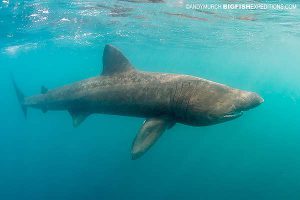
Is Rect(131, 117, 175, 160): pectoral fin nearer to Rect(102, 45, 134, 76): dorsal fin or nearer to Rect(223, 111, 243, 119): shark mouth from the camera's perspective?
Rect(223, 111, 243, 119): shark mouth

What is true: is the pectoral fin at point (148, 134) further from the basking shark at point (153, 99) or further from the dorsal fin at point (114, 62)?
the dorsal fin at point (114, 62)

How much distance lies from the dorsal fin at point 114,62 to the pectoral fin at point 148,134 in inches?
86.6

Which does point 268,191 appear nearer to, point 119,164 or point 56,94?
point 119,164

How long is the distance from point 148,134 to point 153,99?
1059 mm

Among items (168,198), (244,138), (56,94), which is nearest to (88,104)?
(56,94)

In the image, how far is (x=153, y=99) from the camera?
25.0 feet

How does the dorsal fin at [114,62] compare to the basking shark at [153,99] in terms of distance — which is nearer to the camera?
the basking shark at [153,99]

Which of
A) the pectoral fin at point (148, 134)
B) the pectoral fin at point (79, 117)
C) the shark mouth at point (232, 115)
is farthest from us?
the pectoral fin at point (79, 117)

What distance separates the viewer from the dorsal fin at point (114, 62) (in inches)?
353

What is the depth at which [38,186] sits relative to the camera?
94.6 feet

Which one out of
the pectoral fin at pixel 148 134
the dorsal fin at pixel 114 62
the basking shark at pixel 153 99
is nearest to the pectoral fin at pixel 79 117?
the basking shark at pixel 153 99

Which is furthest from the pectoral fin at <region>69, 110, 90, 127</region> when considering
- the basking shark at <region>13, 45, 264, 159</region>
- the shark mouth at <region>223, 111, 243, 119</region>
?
the shark mouth at <region>223, 111, 243, 119</region>

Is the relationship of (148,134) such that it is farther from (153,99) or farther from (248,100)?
(248,100)

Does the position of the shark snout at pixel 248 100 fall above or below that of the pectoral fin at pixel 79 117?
above
